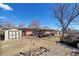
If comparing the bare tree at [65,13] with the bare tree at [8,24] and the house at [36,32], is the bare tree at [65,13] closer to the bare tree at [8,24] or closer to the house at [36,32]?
the house at [36,32]

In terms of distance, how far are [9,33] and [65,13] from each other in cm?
84

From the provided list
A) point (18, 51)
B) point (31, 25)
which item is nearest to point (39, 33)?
point (31, 25)

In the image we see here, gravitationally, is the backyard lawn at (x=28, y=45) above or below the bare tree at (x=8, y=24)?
below

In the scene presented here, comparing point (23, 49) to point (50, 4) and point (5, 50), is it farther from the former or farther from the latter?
point (50, 4)

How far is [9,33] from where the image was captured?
3729mm

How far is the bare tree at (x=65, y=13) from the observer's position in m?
3.71

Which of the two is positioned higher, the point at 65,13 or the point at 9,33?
the point at 65,13

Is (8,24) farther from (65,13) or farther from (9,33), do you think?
(65,13)

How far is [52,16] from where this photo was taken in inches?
147

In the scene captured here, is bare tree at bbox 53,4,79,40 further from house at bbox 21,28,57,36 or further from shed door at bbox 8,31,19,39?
shed door at bbox 8,31,19,39

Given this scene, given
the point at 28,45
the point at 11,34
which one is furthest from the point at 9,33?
the point at 28,45

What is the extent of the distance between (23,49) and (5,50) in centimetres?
25

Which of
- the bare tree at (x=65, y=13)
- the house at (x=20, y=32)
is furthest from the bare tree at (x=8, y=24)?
the bare tree at (x=65, y=13)

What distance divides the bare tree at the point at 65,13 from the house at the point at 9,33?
59cm
